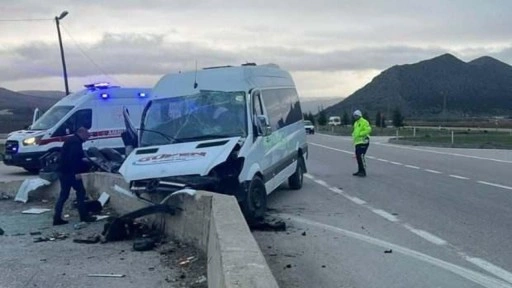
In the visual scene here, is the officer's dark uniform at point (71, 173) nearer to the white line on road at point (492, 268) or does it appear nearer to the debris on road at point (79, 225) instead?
the debris on road at point (79, 225)

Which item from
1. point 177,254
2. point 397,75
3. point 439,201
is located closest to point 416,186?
point 439,201

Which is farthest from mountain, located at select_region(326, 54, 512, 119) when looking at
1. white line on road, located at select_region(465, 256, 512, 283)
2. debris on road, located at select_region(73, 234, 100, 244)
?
white line on road, located at select_region(465, 256, 512, 283)

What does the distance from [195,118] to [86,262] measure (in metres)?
3.79

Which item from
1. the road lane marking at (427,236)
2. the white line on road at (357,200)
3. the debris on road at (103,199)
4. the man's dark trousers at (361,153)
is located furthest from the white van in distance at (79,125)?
the road lane marking at (427,236)

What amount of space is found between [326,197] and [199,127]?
401cm

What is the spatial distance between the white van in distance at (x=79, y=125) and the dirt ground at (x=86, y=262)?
10444mm

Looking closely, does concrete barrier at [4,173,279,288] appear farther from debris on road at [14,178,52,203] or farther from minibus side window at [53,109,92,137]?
minibus side window at [53,109,92,137]

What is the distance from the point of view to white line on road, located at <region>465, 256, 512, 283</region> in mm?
7422

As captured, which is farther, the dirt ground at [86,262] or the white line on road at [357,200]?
the white line on road at [357,200]

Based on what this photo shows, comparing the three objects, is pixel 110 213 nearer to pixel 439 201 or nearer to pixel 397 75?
pixel 439 201

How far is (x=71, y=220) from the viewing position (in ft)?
41.1

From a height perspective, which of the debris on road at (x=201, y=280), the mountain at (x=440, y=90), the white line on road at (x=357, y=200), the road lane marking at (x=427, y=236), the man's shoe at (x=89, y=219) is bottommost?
the man's shoe at (x=89, y=219)

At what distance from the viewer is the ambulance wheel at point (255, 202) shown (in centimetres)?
1077

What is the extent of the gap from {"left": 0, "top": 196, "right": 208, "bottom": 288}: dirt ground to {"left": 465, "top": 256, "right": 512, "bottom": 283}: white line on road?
9.75 feet
